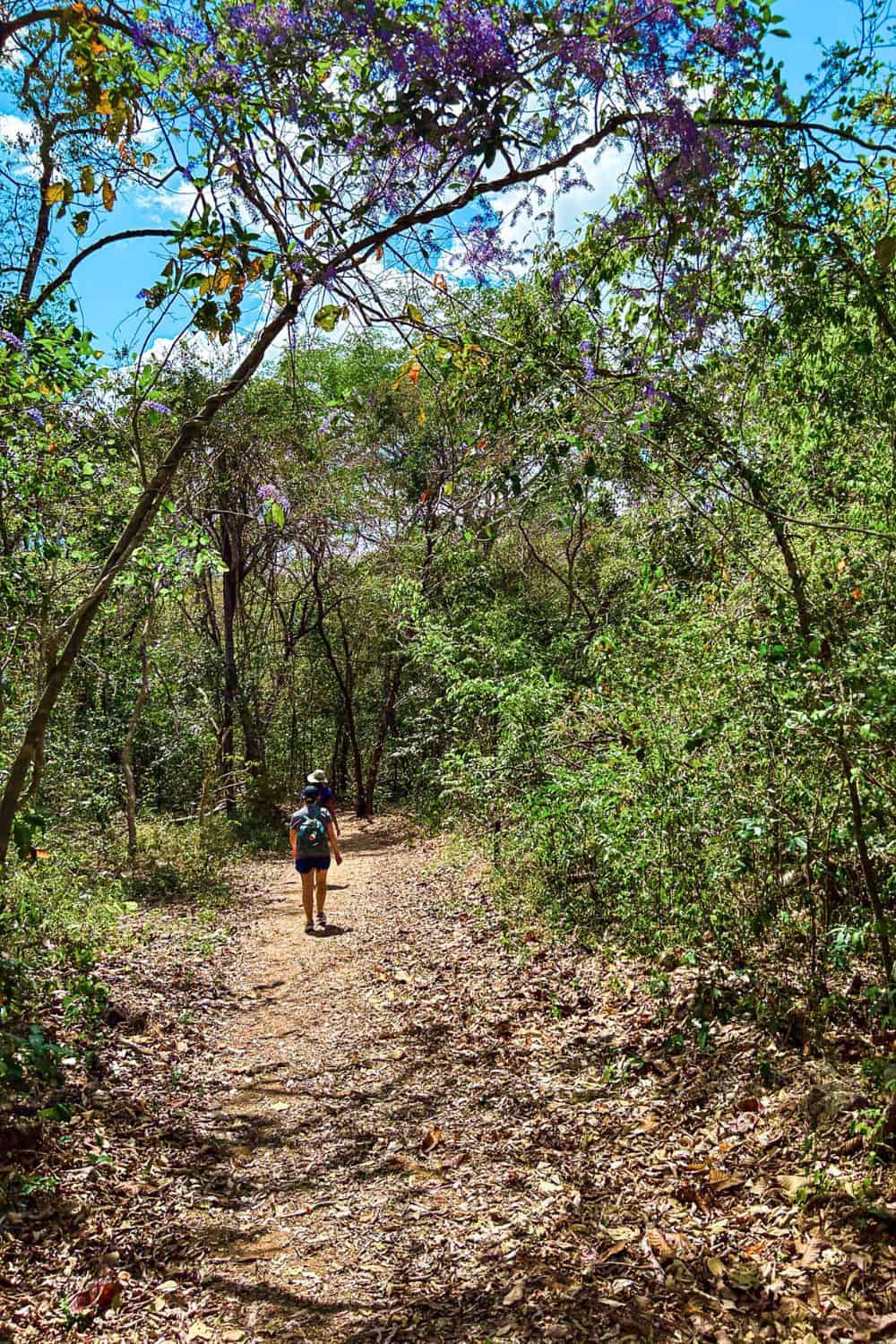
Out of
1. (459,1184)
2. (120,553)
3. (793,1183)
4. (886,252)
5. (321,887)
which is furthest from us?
(321,887)

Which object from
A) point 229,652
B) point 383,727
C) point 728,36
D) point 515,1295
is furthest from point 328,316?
point 383,727

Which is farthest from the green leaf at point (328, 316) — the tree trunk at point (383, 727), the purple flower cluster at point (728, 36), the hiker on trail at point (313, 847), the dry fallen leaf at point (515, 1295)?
the tree trunk at point (383, 727)

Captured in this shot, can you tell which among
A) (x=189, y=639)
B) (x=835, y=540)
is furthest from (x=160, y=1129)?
(x=189, y=639)

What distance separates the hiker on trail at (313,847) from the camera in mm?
9125

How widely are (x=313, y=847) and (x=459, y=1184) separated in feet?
17.1

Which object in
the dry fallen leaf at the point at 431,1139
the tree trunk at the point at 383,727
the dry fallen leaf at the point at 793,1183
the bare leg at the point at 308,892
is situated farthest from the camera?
the tree trunk at the point at 383,727

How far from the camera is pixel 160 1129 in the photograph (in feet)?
15.4

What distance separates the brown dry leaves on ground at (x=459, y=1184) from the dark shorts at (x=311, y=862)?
2.58m

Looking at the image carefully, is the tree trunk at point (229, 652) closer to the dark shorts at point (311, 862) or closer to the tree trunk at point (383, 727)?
the tree trunk at point (383, 727)

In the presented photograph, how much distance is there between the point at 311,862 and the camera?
30.1 feet

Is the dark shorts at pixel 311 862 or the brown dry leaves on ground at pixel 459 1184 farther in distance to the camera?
the dark shorts at pixel 311 862

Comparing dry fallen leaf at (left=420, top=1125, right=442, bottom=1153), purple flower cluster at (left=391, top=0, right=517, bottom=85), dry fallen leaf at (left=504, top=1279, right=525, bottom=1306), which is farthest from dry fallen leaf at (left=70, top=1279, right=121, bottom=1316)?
purple flower cluster at (left=391, top=0, right=517, bottom=85)

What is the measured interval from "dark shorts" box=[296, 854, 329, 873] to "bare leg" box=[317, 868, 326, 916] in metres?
0.09

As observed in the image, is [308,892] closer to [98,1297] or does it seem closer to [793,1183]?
[98,1297]
